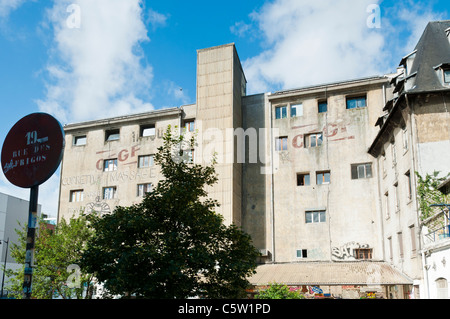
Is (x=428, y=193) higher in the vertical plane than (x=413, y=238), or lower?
higher

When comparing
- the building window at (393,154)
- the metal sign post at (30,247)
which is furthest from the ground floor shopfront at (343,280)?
the metal sign post at (30,247)

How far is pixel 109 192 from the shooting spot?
44438mm

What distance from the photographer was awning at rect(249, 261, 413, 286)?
29.1 metres

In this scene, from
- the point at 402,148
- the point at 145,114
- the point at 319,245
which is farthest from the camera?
the point at 145,114

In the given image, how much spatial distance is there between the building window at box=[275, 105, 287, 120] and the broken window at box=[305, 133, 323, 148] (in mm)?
3166

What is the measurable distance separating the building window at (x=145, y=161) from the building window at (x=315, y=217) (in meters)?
17.0

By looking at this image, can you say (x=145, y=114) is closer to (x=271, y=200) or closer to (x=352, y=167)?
(x=271, y=200)

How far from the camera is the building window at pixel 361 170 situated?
3616cm

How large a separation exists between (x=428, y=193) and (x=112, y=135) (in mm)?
33517

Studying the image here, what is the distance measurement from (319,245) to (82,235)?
20042mm

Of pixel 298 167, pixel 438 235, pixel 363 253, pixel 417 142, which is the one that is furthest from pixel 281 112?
pixel 438 235

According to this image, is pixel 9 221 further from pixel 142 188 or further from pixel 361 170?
pixel 361 170

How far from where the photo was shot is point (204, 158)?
3778 centimetres
